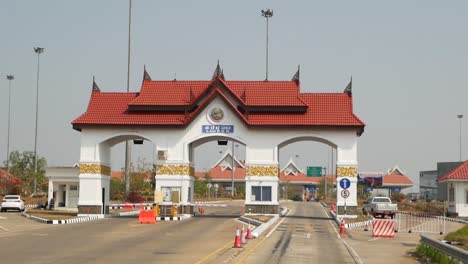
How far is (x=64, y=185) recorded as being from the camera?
213 ft

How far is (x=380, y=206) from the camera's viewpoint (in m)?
54.2

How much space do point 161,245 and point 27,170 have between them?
84601mm

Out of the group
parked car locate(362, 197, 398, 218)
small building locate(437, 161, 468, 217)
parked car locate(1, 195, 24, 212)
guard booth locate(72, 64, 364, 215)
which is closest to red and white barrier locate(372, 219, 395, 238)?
guard booth locate(72, 64, 364, 215)

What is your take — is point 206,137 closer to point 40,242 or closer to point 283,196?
point 40,242

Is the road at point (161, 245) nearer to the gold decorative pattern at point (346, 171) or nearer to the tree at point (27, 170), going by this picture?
the gold decorative pattern at point (346, 171)

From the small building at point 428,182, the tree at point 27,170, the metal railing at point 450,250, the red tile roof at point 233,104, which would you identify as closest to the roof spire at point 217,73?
the red tile roof at point 233,104

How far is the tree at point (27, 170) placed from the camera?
102 meters

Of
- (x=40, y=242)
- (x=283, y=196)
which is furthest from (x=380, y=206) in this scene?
(x=283, y=196)

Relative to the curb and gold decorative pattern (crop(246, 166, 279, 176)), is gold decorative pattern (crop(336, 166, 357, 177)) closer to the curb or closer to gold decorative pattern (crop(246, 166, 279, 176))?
gold decorative pattern (crop(246, 166, 279, 176))

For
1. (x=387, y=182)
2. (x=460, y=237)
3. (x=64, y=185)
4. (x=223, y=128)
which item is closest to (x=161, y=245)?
(x=460, y=237)

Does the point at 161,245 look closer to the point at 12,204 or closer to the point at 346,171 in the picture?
the point at 346,171

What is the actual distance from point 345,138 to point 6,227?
78.0 feet

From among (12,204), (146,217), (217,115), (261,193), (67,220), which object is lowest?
(67,220)

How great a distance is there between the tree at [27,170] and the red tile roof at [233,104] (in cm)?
4685
